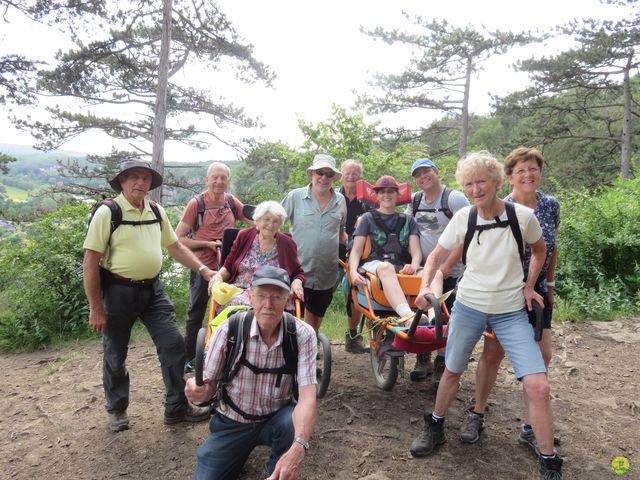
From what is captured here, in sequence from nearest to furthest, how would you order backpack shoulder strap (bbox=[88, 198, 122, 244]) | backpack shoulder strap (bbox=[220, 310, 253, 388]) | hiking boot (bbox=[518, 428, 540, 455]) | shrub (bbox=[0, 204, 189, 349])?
backpack shoulder strap (bbox=[220, 310, 253, 388])
hiking boot (bbox=[518, 428, 540, 455])
backpack shoulder strap (bbox=[88, 198, 122, 244])
shrub (bbox=[0, 204, 189, 349])

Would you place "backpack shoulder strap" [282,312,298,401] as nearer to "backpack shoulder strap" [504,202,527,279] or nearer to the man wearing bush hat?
"backpack shoulder strap" [504,202,527,279]

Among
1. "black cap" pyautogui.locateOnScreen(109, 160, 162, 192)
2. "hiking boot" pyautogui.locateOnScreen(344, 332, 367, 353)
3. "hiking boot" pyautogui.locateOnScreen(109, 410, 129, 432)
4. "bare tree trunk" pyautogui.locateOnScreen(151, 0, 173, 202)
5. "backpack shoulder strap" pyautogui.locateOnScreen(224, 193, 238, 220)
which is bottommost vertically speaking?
"hiking boot" pyautogui.locateOnScreen(109, 410, 129, 432)

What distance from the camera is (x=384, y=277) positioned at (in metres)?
3.80

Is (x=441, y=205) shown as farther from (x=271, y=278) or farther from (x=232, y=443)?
(x=232, y=443)

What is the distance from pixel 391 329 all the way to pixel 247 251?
4.57 ft

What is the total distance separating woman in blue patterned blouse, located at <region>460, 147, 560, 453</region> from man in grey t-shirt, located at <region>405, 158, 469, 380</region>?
952 mm

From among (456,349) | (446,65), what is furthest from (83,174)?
(446,65)

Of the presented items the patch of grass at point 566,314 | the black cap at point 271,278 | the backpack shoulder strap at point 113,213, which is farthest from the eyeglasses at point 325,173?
the patch of grass at point 566,314

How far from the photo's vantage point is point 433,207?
4.19 metres

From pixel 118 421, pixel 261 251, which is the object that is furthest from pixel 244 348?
pixel 118 421

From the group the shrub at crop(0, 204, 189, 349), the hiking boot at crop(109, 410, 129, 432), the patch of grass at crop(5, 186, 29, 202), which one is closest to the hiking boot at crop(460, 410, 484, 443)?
the hiking boot at crop(109, 410, 129, 432)

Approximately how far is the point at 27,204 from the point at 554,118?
71.3 ft

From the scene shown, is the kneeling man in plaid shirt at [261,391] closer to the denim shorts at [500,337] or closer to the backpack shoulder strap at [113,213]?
the denim shorts at [500,337]

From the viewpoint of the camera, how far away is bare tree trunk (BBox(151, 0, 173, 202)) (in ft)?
36.4
